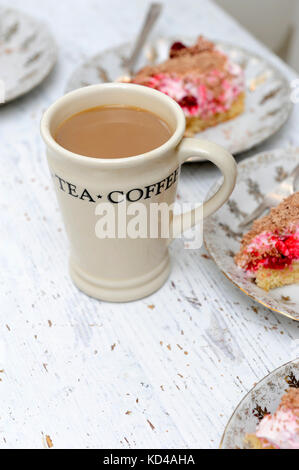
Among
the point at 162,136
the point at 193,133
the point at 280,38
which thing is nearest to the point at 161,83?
the point at 193,133

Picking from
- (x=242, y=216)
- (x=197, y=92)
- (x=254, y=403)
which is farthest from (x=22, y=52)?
(x=254, y=403)

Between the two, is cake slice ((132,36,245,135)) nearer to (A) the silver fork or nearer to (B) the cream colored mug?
(A) the silver fork

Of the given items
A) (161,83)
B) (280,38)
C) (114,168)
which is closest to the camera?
(114,168)

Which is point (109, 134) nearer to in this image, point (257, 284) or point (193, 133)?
point (257, 284)

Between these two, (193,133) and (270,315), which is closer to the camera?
(270,315)

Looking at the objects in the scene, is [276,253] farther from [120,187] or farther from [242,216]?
[120,187]

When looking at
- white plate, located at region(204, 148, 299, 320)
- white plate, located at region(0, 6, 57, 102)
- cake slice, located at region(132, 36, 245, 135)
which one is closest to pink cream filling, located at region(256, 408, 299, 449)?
white plate, located at region(204, 148, 299, 320)
